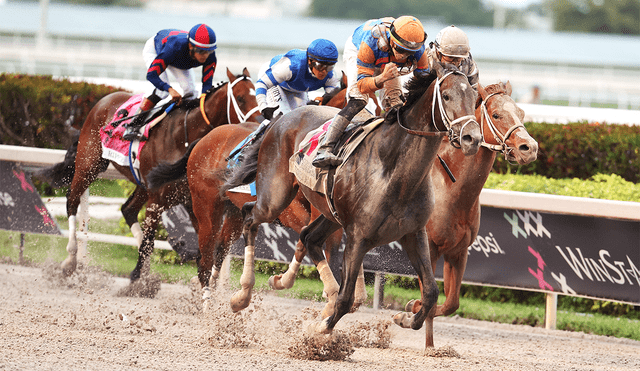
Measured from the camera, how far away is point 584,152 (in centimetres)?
802

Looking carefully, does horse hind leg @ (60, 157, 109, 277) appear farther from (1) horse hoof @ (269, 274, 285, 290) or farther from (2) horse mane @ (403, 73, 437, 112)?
(2) horse mane @ (403, 73, 437, 112)

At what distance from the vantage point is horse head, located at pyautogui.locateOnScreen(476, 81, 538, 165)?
418cm

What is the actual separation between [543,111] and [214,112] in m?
5.63

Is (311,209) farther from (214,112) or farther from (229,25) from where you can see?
(229,25)

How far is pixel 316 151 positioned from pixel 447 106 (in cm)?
103

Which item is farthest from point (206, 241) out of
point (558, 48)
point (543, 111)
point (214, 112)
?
point (558, 48)

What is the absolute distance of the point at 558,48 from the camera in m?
34.6

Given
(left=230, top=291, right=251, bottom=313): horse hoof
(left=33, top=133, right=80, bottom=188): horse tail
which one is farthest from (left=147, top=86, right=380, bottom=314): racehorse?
(left=33, top=133, right=80, bottom=188): horse tail

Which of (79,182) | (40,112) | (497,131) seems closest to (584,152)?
(497,131)

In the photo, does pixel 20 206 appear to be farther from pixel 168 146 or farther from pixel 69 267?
pixel 168 146

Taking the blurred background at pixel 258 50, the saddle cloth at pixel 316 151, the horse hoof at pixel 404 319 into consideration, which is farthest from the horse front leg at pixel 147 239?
the blurred background at pixel 258 50

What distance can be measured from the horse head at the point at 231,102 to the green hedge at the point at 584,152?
2.62 meters

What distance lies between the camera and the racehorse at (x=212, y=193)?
6.33m

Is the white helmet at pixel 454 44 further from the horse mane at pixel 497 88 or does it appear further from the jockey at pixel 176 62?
the jockey at pixel 176 62
